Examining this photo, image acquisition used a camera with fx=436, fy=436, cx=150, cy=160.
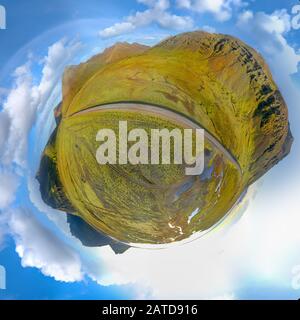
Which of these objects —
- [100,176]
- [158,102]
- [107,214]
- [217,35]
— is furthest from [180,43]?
[107,214]

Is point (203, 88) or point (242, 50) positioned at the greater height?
point (242, 50)

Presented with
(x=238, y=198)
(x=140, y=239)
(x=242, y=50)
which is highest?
(x=242, y=50)

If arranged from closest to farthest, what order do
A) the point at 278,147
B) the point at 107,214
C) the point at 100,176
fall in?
the point at 100,176
the point at 107,214
the point at 278,147

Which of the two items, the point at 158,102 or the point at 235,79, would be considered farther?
the point at 235,79

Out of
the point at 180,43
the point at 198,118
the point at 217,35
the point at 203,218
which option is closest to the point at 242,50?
the point at 217,35

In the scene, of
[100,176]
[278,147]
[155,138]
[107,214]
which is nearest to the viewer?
[155,138]

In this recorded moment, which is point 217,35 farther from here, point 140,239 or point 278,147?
point 140,239
